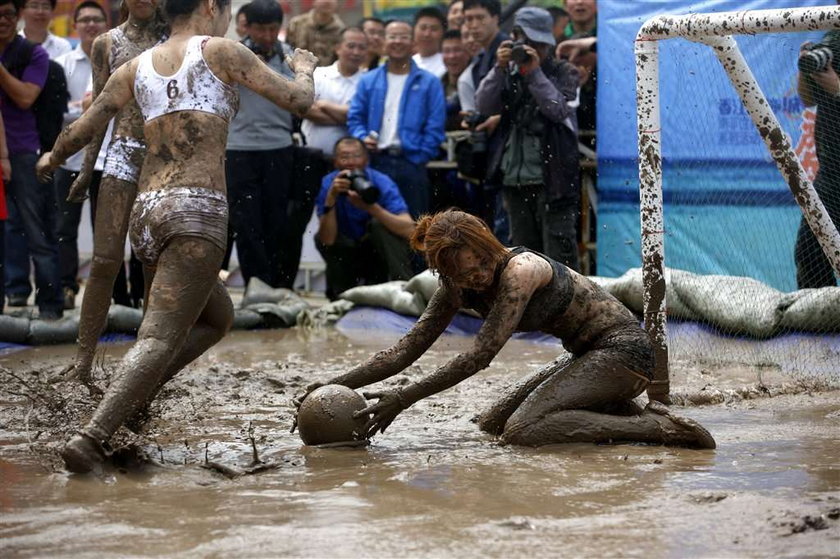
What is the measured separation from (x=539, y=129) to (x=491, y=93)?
Result: 52 centimetres

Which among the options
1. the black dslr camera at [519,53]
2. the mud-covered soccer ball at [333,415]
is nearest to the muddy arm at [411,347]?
the mud-covered soccer ball at [333,415]

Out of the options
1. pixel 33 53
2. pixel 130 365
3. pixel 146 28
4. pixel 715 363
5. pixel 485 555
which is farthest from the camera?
pixel 33 53

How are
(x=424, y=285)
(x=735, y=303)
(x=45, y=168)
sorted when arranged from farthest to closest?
(x=424, y=285)
(x=735, y=303)
(x=45, y=168)

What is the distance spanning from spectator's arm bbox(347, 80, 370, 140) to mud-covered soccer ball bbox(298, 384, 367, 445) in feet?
20.5

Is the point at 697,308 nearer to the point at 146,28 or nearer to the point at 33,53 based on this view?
the point at 146,28

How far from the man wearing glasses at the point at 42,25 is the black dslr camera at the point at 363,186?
325 cm

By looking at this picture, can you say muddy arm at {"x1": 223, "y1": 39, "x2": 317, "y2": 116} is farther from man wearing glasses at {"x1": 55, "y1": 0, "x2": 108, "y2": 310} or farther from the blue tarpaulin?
man wearing glasses at {"x1": 55, "y1": 0, "x2": 108, "y2": 310}

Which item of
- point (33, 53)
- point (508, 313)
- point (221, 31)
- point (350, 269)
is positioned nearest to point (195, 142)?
point (221, 31)

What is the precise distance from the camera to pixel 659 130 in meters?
7.40

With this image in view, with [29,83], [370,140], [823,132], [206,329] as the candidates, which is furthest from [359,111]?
[206,329]

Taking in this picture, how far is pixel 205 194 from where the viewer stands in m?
5.66

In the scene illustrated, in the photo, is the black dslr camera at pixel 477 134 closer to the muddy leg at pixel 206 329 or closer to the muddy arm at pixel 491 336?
the muddy leg at pixel 206 329

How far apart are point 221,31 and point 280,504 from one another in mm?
2364

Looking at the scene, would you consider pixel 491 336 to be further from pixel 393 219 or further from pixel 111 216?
pixel 393 219
